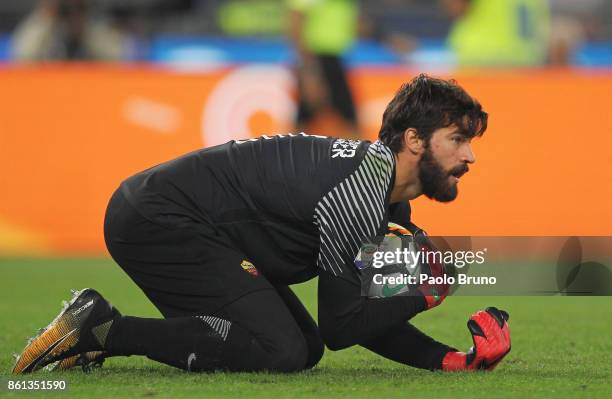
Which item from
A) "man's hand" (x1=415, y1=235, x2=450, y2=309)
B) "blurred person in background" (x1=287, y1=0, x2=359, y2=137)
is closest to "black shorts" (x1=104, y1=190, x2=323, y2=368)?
"man's hand" (x1=415, y1=235, x2=450, y2=309)

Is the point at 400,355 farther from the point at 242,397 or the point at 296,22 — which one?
the point at 296,22

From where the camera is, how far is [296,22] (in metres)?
12.8

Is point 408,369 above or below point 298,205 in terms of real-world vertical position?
below

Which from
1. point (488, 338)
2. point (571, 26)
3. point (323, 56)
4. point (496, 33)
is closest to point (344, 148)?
point (488, 338)

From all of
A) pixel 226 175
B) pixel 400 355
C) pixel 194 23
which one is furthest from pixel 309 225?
pixel 194 23

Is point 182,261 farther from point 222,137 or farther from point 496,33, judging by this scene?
point 496,33

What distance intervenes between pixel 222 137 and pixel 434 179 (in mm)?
6659

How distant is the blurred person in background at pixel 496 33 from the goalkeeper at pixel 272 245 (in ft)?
23.7

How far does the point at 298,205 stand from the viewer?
214 inches

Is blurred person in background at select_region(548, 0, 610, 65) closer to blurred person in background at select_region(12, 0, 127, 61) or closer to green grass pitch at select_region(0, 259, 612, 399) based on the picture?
blurred person in background at select_region(12, 0, 127, 61)

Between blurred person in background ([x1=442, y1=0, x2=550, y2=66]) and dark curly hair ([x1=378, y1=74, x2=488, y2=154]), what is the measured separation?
23.8 feet

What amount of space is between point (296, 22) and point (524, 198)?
3045 mm

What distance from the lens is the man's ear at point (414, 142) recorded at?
17.9ft

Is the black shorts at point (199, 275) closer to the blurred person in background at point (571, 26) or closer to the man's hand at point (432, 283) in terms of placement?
the man's hand at point (432, 283)
